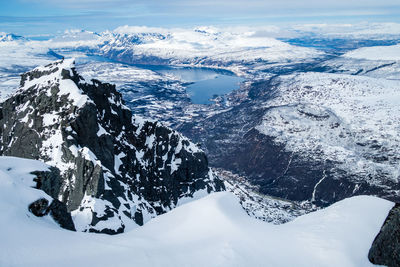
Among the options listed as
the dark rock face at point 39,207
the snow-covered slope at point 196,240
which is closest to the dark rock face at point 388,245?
the snow-covered slope at point 196,240

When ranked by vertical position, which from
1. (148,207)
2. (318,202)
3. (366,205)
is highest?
(366,205)

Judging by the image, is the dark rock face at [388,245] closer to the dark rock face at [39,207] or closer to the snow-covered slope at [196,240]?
the snow-covered slope at [196,240]

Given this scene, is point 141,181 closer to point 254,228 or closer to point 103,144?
point 103,144

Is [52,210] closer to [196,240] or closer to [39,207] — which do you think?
[39,207]

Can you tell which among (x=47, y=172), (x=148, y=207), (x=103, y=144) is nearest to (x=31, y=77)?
(x=103, y=144)

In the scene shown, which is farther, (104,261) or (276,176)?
(276,176)

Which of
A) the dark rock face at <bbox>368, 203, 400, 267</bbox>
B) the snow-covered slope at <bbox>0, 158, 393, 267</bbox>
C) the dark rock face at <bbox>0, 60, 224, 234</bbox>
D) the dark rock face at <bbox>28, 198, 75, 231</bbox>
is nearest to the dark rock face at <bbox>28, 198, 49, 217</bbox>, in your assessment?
the dark rock face at <bbox>28, 198, 75, 231</bbox>

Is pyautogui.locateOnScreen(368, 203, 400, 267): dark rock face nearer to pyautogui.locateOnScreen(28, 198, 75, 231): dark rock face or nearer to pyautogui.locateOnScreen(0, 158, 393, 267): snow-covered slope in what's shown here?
pyautogui.locateOnScreen(0, 158, 393, 267): snow-covered slope

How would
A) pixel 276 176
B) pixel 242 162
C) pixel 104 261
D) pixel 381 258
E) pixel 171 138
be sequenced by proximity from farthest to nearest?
pixel 242 162
pixel 276 176
pixel 171 138
pixel 381 258
pixel 104 261
